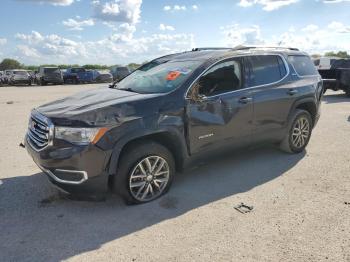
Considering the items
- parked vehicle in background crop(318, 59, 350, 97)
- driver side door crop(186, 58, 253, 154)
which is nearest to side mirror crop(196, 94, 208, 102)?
driver side door crop(186, 58, 253, 154)

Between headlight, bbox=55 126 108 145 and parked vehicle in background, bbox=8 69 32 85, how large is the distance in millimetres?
31072

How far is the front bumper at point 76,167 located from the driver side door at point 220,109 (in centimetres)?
124

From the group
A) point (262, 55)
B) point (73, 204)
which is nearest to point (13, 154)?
point (73, 204)

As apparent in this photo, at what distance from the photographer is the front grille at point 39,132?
4.13 metres

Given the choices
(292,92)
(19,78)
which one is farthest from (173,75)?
(19,78)

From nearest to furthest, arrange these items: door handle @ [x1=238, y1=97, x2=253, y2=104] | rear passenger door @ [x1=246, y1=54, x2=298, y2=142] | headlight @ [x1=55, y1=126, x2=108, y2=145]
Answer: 1. headlight @ [x1=55, y1=126, x2=108, y2=145]
2. door handle @ [x1=238, y1=97, x2=253, y2=104]
3. rear passenger door @ [x1=246, y1=54, x2=298, y2=142]

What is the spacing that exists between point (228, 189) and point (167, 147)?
40.6 inches

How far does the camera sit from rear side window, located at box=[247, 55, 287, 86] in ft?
18.0

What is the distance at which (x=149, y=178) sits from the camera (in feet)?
14.7

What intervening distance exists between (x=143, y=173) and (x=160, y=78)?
1.40 metres

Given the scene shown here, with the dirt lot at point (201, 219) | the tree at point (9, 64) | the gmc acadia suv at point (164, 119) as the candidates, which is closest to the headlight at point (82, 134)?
the gmc acadia suv at point (164, 119)

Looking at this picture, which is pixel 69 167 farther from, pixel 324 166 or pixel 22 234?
pixel 324 166

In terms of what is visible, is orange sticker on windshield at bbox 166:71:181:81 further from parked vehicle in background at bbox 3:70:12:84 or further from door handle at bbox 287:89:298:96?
parked vehicle in background at bbox 3:70:12:84

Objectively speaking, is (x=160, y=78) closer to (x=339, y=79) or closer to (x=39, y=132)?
(x=39, y=132)
